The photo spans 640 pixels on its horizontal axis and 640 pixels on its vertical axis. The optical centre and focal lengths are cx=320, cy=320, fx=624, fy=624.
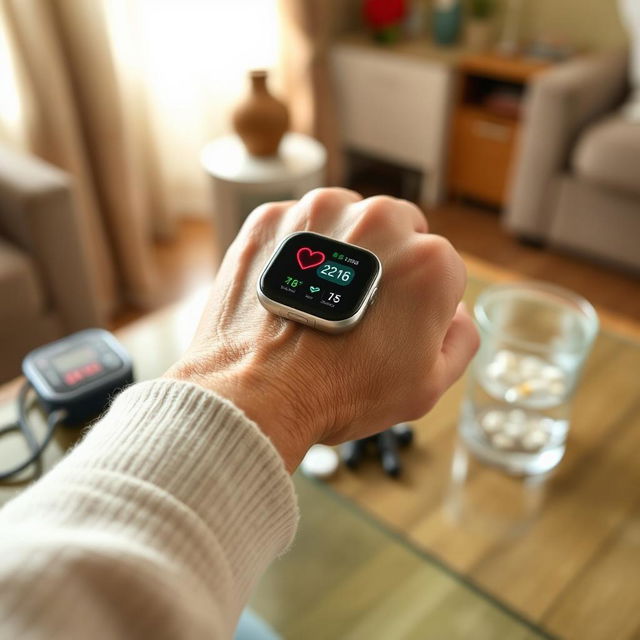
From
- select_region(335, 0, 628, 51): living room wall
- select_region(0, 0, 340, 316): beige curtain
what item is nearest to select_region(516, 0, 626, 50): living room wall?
select_region(335, 0, 628, 51): living room wall

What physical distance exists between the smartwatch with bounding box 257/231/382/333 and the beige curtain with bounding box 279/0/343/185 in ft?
7.47

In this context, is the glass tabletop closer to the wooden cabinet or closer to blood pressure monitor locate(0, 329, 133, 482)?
blood pressure monitor locate(0, 329, 133, 482)

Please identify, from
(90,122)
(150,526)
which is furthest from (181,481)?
(90,122)

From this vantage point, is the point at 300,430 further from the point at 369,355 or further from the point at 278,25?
the point at 278,25

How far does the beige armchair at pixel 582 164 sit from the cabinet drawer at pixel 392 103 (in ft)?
1.56

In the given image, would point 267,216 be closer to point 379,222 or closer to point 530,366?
point 379,222

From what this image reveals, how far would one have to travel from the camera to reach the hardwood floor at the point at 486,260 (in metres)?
2.27

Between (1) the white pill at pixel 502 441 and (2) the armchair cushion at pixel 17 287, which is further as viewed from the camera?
(2) the armchair cushion at pixel 17 287

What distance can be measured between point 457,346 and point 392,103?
8.10ft

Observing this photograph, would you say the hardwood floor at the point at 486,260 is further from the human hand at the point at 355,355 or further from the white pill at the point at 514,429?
the human hand at the point at 355,355

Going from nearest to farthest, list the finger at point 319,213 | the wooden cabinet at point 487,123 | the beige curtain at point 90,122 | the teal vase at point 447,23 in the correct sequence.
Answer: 1. the finger at point 319,213
2. the beige curtain at point 90,122
3. the wooden cabinet at point 487,123
4. the teal vase at point 447,23

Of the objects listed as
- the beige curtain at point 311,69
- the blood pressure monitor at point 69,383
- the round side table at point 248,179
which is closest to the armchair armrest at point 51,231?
the round side table at point 248,179

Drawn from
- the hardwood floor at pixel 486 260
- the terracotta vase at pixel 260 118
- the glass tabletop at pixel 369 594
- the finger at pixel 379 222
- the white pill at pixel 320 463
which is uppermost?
the finger at pixel 379 222

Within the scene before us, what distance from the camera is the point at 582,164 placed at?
86.8 inches
